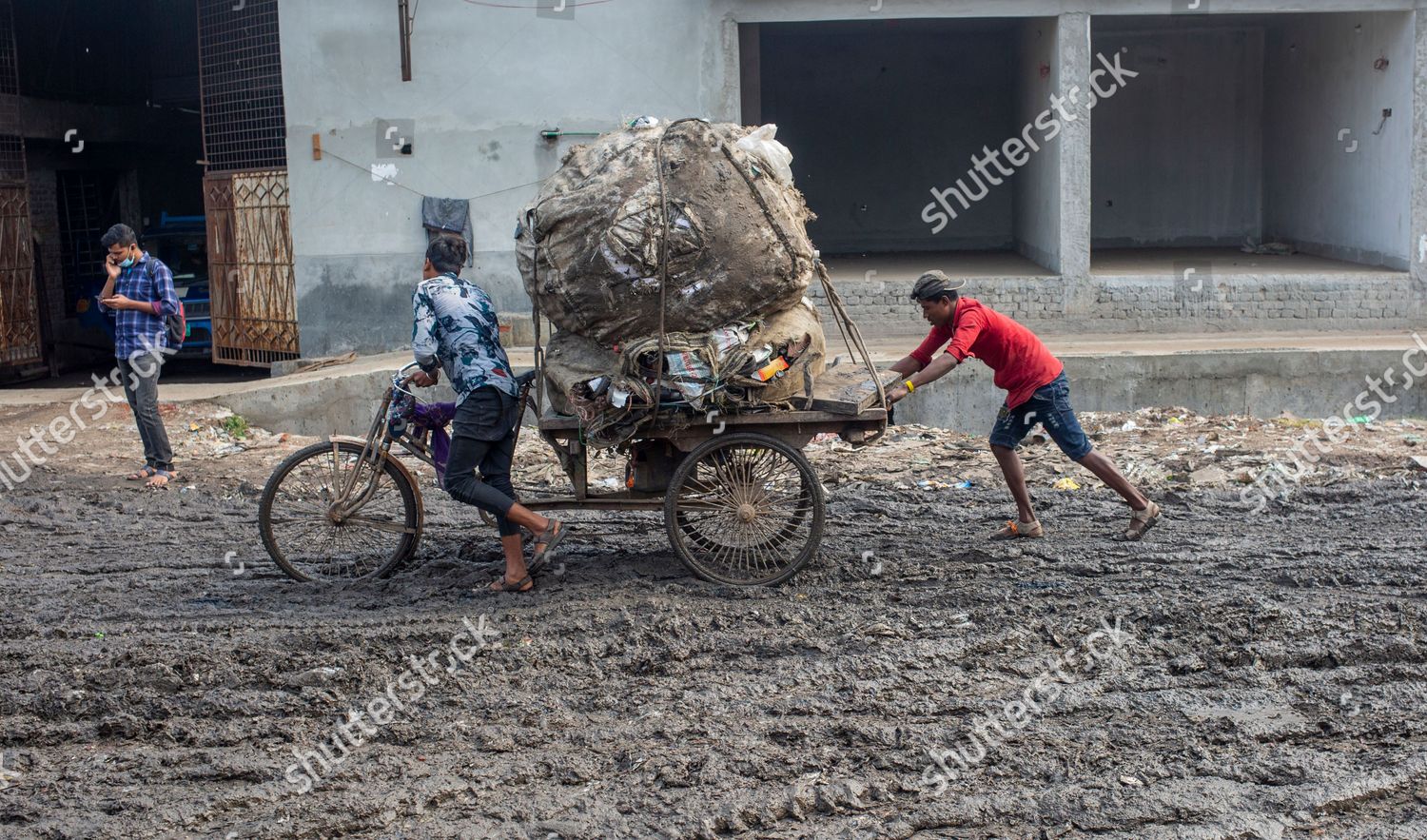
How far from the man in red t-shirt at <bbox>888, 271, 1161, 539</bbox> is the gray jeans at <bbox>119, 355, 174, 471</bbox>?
5365mm

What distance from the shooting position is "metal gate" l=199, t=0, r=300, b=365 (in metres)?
14.0

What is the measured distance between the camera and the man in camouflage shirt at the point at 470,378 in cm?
605

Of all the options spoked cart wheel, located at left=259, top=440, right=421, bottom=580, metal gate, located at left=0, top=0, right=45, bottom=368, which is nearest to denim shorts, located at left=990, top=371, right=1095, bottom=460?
spoked cart wheel, located at left=259, top=440, right=421, bottom=580

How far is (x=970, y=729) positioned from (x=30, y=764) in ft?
11.0

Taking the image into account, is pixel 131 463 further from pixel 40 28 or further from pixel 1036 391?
pixel 40 28

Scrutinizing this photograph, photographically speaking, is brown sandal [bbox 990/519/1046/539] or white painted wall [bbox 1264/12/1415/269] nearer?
brown sandal [bbox 990/519/1046/539]

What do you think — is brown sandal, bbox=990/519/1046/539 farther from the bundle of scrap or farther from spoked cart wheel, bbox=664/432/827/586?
the bundle of scrap

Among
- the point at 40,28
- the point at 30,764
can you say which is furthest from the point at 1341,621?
the point at 40,28

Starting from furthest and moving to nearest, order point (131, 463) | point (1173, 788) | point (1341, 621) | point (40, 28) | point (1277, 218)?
point (1277, 218) → point (40, 28) → point (131, 463) → point (1341, 621) → point (1173, 788)

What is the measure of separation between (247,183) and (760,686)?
36.9ft

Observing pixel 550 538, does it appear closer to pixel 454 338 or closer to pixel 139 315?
pixel 454 338

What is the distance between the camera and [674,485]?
20.2ft

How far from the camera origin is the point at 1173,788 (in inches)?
164

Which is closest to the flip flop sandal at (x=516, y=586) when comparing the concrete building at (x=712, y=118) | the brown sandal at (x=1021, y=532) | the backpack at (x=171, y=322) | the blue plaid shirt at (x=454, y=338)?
the blue plaid shirt at (x=454, y=338)
